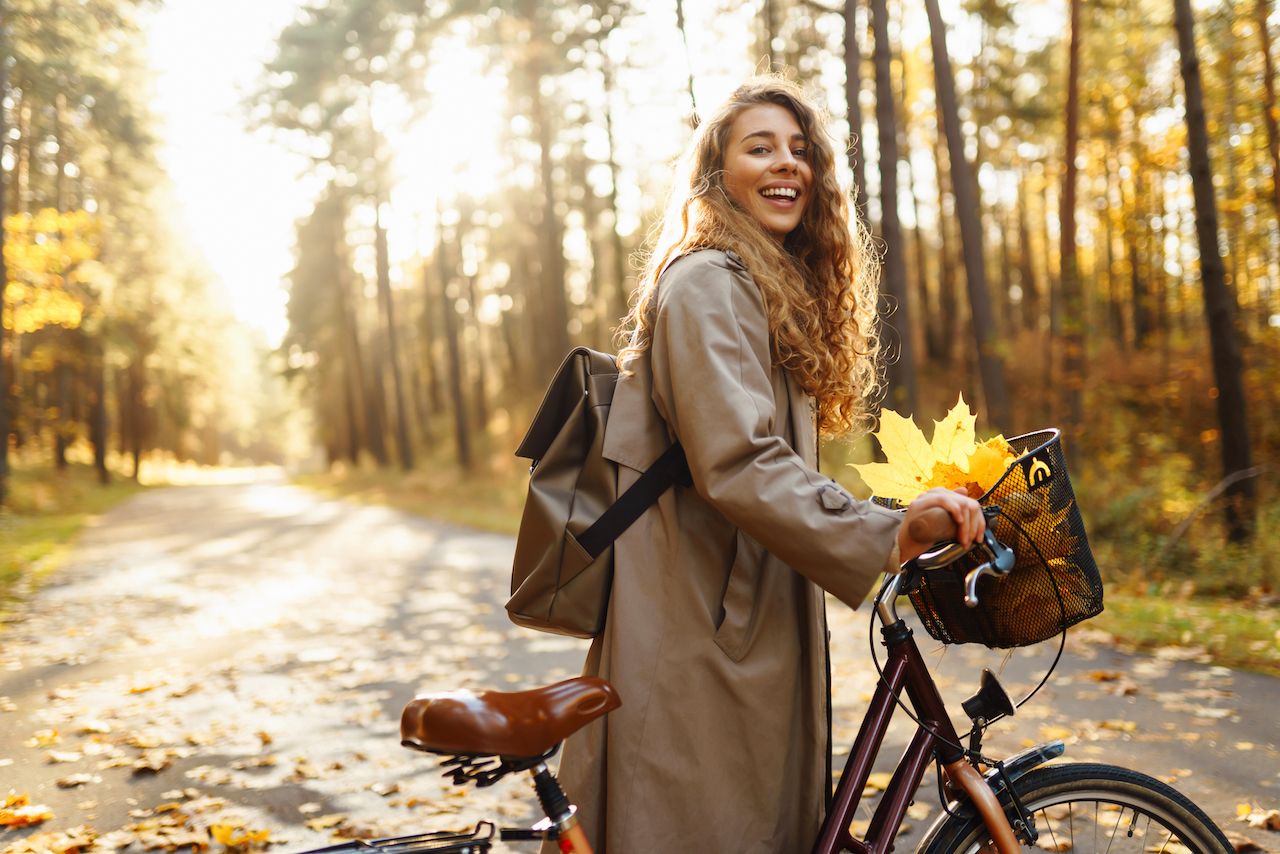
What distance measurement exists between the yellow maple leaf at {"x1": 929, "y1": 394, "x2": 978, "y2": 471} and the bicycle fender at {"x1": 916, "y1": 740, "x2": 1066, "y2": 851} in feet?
2.22

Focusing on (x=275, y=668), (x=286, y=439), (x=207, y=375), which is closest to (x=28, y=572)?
(x=275, y=668)

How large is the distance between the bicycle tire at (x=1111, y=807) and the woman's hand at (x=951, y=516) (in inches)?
26.9

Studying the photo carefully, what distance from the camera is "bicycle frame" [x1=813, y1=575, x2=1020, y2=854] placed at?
2.20 meters

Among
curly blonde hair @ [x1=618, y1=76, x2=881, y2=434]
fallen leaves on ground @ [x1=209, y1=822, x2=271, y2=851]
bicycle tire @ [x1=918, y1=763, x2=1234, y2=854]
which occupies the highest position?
curly blonde hair @ [x1=618, y1=76, x2=881, y2=434]

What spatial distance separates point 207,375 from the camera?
130ft

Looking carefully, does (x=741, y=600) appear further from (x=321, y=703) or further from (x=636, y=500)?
(x=321, y=703)

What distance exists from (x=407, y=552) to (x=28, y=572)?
465 cm

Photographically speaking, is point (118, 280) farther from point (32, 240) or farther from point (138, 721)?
point (138, 721)

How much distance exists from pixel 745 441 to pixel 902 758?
84 cm

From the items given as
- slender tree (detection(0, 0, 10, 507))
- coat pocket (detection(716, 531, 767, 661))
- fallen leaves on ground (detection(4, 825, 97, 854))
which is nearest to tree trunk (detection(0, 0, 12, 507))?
slender tree (detection(0, 0, 10, 507))

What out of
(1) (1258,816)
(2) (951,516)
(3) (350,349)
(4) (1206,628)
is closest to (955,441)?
(2) (951,516)

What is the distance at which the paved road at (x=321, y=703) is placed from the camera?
A: 4375 millimetres

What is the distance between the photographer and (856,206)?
848 centimetres

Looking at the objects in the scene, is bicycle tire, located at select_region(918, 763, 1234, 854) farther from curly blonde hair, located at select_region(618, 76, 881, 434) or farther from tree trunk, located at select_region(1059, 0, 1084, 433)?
tree trunk, located at select_region(1059, 0, 1084, 433)
